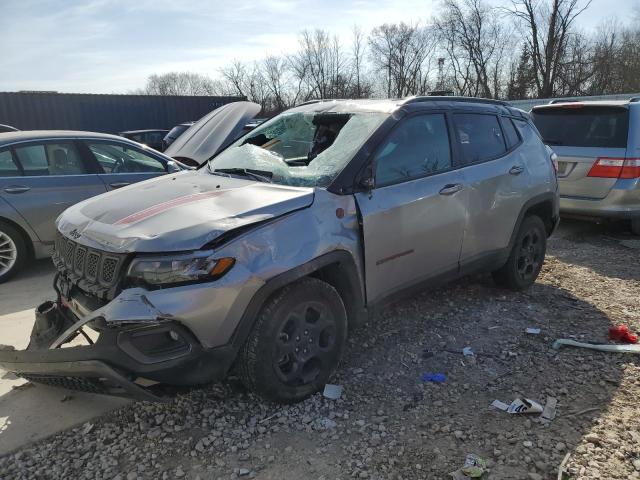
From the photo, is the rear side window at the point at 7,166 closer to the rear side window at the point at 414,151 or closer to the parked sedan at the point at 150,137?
the rear side window at the point at 414,151

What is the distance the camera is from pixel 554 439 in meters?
2.61

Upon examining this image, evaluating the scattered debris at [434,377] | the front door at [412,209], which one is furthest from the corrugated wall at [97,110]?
the scattered debris at [434,377]

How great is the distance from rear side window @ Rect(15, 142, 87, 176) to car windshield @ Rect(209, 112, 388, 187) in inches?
100

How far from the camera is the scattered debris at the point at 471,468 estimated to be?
235 cm

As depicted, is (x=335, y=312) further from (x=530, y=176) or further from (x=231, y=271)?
(x=530, y=176)

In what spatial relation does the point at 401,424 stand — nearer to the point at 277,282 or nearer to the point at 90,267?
the point at 277,282

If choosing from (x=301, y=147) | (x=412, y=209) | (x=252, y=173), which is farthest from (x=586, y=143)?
(x=252, y=173)

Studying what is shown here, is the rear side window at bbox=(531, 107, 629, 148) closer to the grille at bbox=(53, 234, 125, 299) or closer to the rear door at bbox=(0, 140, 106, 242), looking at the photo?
the rear door at bbox=(0, 140, 106, 242)

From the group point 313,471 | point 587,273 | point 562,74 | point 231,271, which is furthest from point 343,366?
point 562,74

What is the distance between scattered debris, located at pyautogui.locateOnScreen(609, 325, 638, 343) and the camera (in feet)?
12.2

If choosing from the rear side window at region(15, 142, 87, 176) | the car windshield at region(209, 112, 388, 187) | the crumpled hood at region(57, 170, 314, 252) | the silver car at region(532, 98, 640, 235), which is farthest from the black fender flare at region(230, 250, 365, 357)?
the silver car at region(532, 98, 640, 235)

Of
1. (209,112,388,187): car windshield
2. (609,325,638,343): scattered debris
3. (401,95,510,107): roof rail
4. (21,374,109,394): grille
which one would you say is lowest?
(609,325,638,343): scattered debris

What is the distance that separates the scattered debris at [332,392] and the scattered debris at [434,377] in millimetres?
571

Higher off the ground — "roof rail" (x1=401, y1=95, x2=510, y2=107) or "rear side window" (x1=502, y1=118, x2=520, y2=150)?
"roof rail" (x1=401, y1=95, x2=510, y2=107)
